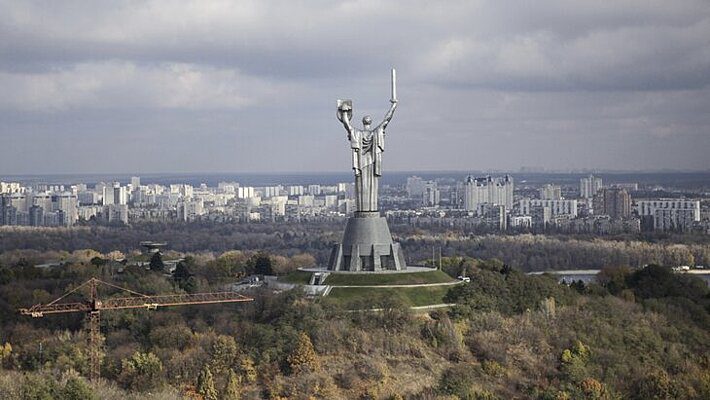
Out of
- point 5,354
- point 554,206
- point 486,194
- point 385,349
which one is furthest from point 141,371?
point 486,194

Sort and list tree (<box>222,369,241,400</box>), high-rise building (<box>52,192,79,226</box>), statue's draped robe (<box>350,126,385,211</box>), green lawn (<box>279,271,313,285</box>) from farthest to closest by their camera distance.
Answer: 1. high-rise building (<box>52,192,79,226</box>)
2. statue's draped robe (<box>350,126,385,211</box>)
3. green lawn (<box>279,271,313,285</box>)
4. tree (<box>222,369,241,400</box>)

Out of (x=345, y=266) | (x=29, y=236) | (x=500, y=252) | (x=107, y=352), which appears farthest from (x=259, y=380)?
(x=29, y=236)

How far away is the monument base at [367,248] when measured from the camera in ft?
157

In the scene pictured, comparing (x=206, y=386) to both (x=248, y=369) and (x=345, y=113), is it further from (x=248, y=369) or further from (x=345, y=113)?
(x=345, y=113)

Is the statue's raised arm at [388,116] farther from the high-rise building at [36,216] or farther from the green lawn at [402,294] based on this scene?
the high-rise building at [36,216]

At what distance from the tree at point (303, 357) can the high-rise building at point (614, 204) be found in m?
103

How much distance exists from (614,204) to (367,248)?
101 metres

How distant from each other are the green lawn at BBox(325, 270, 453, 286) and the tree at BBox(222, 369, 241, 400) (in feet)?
27.2

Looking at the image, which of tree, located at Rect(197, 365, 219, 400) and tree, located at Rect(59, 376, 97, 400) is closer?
tree, located at Rect(59, 376, 97, 400)

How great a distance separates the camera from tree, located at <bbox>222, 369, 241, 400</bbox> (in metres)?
38.1

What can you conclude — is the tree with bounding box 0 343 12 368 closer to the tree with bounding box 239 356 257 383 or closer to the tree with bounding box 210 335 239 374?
the tree with bounding box 210 335 239 374

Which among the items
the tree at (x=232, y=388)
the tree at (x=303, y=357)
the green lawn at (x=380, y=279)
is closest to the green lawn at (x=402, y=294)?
the green lawn at (x=380, y=279)

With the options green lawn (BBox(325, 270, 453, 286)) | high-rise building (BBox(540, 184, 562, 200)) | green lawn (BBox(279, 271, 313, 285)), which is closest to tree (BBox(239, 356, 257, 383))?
green lawn (BBox(325, 270, 453, 286))

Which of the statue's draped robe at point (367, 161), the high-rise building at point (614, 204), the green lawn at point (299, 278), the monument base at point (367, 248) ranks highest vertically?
the statue's draped robe at point (367, 161)
